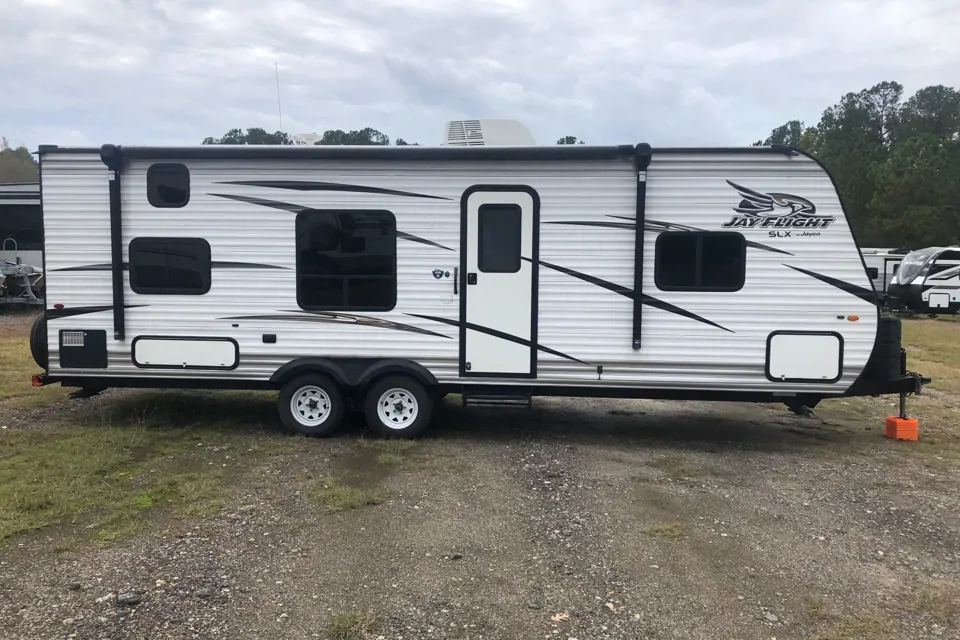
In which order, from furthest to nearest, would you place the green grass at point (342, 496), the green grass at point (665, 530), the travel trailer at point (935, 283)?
the travel trailer at point (935, 283) → the green grass at point (342, 496) → the green grass at point (665, 530)

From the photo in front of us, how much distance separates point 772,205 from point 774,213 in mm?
77

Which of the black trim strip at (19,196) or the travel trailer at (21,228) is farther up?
the black trim strip at (19,196)

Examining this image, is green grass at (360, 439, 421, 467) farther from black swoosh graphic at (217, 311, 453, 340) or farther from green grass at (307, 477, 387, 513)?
black swoosh graphic at (217, 311, 453, 340)

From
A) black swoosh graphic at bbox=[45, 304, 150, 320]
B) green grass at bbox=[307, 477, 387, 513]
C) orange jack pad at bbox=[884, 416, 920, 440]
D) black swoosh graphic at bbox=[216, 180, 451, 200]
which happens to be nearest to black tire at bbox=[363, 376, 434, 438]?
green grass at bbox=[307, 477, 387, 513]

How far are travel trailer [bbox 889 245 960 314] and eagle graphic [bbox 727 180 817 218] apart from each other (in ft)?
59.7

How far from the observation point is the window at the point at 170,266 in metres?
6.95

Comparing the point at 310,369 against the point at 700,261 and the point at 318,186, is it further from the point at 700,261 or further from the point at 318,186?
the point at 700,261

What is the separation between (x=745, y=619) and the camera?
12.1 ft

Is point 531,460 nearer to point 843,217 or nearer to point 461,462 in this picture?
point 461,462

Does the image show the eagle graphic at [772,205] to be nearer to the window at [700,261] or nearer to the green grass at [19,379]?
the window at [700,261]

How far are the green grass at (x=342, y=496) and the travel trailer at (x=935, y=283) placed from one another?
21483 millimetres

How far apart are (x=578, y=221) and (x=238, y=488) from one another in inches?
151

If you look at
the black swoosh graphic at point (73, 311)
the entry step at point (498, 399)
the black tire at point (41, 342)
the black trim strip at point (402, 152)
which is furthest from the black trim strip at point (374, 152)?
the entry step at point (498, 399)

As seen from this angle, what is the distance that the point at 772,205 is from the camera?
6598 mm
